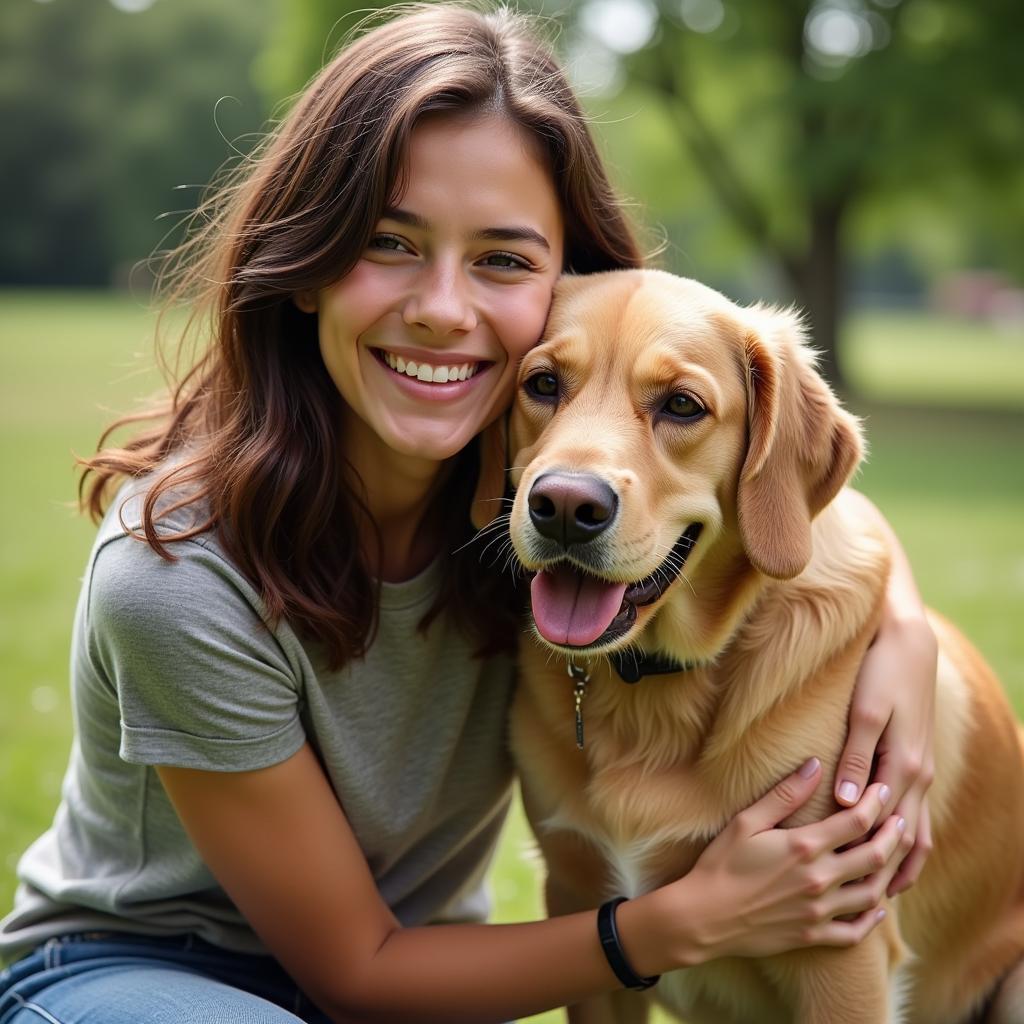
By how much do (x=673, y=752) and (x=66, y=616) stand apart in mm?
5745

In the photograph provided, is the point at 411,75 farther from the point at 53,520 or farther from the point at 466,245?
the point at 53,520

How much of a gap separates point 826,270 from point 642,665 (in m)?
22.5

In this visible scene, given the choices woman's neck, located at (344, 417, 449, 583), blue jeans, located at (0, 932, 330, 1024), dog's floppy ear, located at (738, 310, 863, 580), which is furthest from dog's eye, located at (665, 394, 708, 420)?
blue jeans, located at (0, 932, 330, 1024)

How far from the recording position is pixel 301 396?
2805 mm

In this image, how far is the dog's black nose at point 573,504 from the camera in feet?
7.88

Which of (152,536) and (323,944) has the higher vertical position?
(152,536)

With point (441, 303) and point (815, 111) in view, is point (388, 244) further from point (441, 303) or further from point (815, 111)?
point (815, 111)

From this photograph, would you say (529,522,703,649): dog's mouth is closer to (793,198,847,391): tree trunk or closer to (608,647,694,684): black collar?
(608,647,694,684): black collar

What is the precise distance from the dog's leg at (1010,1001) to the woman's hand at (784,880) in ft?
1.89

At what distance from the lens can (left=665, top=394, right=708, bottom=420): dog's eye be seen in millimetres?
2684

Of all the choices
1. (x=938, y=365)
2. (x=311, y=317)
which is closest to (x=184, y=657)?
(x=311, y=317)

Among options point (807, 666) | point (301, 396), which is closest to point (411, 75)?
point (301, 396)

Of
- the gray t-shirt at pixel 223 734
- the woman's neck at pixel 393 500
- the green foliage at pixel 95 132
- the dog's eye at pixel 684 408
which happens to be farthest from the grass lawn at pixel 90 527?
the green foliage at pixel 95 132

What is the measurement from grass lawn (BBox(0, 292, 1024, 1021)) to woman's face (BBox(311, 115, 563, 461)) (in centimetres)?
98
